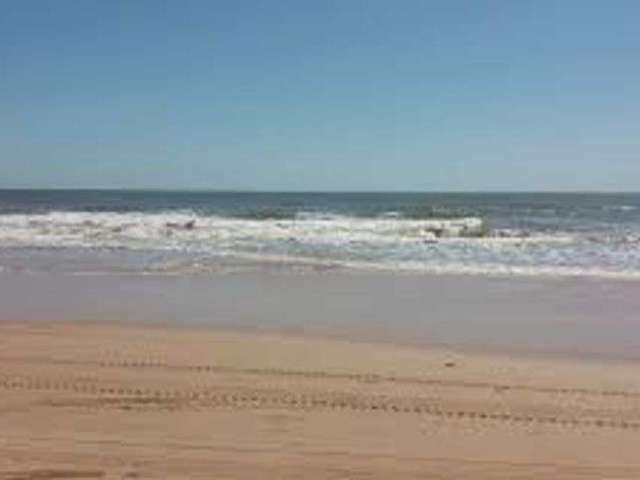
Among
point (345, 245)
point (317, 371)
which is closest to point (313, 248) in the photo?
point (345, 245)

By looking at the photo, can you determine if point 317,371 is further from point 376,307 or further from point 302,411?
point 376,307

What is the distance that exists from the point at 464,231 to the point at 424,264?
15671 millimetres

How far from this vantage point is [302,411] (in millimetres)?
7758

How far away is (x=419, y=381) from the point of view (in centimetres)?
898

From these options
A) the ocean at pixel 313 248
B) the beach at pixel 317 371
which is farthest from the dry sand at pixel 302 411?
the ocean at pixel 313 248

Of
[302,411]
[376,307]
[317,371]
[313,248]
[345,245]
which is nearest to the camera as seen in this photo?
[302,411]

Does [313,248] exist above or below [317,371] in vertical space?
above

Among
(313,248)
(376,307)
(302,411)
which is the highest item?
(313,248)

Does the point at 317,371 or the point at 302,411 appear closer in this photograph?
the point at 302,411

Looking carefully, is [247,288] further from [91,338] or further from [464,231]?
[464,231]

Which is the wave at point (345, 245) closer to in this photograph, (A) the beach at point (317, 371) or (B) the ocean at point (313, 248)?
(B) the ocean at point (313, 248)

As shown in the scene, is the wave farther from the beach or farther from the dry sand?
the dry sand

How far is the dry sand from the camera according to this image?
20.8 ft

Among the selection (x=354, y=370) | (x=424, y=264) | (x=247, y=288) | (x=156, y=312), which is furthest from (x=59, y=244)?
(x=354, y=370)
